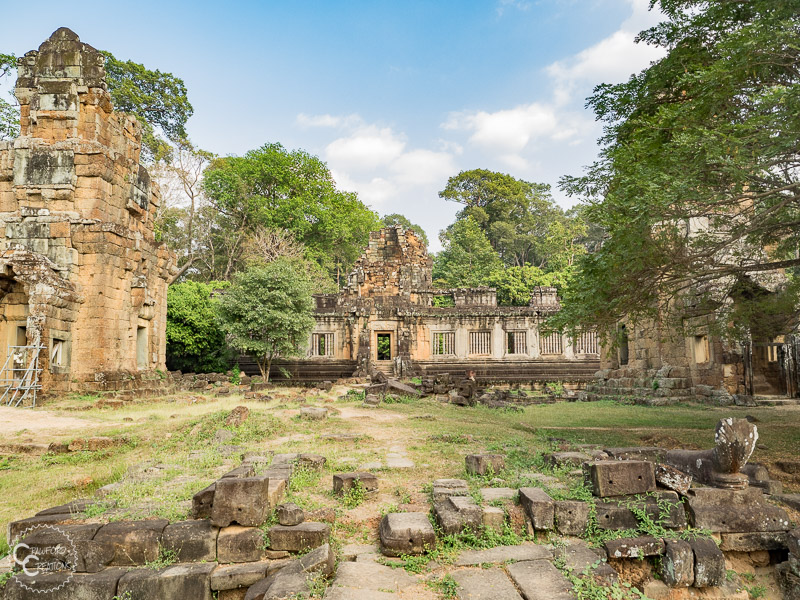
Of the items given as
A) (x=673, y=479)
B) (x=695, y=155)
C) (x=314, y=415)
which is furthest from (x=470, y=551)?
(x=314, y=415)

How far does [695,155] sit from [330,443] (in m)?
6.55

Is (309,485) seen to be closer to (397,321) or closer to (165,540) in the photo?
(165,540)

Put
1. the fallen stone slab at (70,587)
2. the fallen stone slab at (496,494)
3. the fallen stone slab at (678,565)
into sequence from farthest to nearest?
the fallen stone slab at (496,494), the fallen stone slab at (678,565), the fallen stone slab at (70,587)

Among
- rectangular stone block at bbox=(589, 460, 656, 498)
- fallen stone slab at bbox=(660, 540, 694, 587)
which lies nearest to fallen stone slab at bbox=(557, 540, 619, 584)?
fallen stone slab at bbox=(660, 540, 694, 587)

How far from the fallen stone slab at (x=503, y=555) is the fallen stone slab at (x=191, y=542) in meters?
1.90

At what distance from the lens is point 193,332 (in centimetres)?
2241

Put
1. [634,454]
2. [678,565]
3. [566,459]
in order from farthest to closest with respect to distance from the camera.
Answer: [566,459], [634,454], [678,565]

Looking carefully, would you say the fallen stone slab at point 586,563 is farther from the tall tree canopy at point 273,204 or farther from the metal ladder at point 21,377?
the tall tree canopy at point 273,204

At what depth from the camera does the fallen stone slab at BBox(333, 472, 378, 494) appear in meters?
5.11

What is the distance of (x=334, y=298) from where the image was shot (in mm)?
27453

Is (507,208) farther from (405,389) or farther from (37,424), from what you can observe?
(37,424)

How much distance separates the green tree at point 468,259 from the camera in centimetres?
3662

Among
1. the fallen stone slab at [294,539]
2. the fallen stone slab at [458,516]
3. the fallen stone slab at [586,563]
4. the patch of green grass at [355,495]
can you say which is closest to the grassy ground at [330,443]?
the patch of green grass at [355,495]

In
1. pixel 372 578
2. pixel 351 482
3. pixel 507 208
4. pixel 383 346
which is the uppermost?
pixel 507 208
